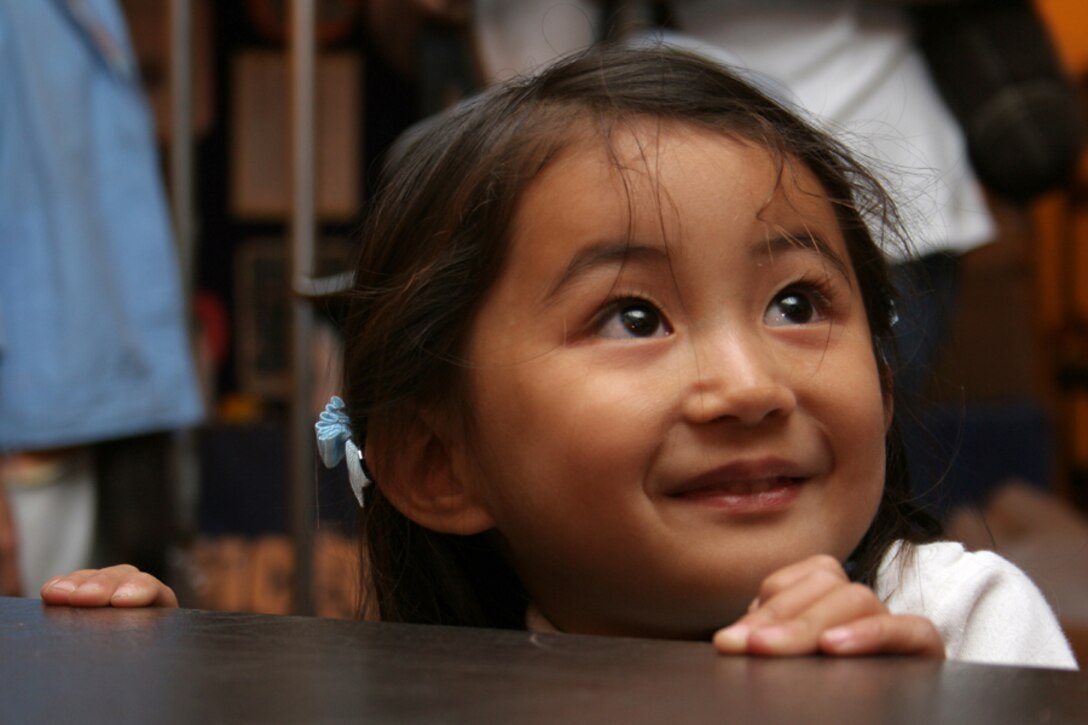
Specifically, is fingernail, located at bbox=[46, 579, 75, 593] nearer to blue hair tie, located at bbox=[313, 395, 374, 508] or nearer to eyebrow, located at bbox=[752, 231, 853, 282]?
blue hair tie, located at bbox=[313, 395, 374, 508]

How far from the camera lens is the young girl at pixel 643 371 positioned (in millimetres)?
781

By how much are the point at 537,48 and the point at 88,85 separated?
0.65m

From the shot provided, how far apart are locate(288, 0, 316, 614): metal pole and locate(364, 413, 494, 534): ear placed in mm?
1098

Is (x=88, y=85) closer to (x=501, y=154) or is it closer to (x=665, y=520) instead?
(x=501, y=154)

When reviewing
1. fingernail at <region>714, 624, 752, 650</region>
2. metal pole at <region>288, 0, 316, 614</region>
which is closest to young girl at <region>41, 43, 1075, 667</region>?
fingernail at <region>714, 624, 752, 650</region>

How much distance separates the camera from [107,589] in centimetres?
80

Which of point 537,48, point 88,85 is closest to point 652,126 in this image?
point 537,48

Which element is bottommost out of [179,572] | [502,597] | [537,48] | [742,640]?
[179,572]

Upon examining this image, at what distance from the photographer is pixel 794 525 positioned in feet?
2.56

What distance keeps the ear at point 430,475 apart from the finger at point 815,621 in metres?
0.37

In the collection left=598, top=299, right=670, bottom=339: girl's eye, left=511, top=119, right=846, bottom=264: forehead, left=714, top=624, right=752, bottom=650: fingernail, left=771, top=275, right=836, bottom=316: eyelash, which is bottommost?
left=714, top=624, right=752, bottom=650: fingernail

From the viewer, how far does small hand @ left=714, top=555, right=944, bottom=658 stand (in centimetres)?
49

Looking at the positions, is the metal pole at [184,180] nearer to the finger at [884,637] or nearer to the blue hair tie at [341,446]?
the blue hair tie at [341,446]

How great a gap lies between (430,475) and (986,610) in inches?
14.6
